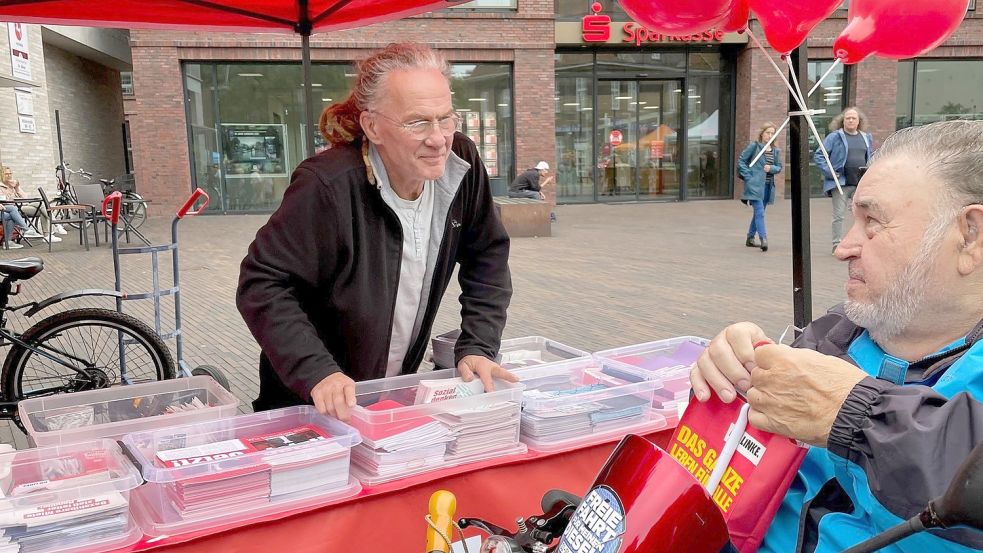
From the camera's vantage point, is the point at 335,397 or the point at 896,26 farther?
the point at 896,26

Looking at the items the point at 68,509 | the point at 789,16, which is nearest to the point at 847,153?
the point at 789,16

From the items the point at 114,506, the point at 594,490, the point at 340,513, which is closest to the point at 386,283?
the point at 340,513

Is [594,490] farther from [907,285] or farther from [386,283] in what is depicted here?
[386,283]

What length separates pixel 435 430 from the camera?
6.22ft

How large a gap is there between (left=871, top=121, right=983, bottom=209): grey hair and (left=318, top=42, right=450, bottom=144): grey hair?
126cm

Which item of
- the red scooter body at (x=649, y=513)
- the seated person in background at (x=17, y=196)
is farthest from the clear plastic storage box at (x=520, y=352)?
the seated person in background at (x=17, y=196)

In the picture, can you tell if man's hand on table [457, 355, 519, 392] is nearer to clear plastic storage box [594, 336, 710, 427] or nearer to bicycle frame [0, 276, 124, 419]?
clear plastic storage box [594, 336, 710, 427]

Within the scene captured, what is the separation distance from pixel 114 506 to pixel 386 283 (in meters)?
0.95

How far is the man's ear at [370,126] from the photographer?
215cm

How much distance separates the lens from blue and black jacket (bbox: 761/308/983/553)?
1121 mm

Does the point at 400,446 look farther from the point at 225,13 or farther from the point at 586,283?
the point at 586,283

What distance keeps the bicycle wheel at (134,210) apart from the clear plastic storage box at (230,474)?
1266 cm

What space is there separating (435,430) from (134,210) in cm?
1443

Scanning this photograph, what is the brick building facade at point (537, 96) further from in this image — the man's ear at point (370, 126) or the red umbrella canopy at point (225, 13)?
the man's ear at point (370, 126)
